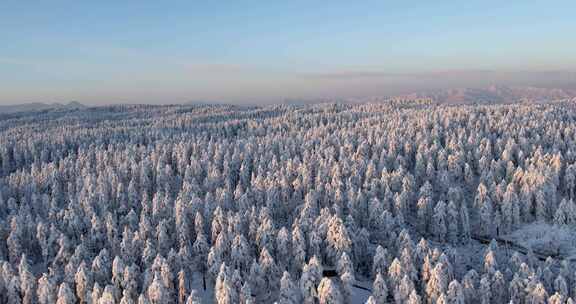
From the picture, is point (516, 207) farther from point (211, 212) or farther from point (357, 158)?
point (211, 212)

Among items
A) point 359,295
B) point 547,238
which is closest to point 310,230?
point 359,295

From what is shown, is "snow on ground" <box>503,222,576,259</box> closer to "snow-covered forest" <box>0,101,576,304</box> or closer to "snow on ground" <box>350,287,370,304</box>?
"snow-covered forest" <box>0,101,576,304</box>

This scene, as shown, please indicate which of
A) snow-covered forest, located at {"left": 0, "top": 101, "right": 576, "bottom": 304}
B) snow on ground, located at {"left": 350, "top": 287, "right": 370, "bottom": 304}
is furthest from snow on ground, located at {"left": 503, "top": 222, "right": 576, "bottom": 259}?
snow on ground, located at {"left": 350, "top": 287, "right": 370, "bottom": 304}

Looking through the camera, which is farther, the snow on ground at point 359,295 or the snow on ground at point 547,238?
the snow on ground at point 547,238

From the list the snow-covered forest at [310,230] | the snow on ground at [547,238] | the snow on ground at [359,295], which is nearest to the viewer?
the snow-covered forest at [310,230]

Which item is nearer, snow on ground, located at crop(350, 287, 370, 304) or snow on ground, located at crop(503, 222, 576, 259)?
snow on ground, located at crop(350, 287, 370, 304)

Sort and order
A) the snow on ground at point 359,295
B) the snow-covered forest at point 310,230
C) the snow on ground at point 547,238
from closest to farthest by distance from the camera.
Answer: the snow-covered forest at point 310,230 → the snow on ground at point 359,295 → the snow on ground at point 547,238

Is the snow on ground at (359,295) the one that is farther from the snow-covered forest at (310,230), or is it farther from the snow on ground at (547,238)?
the snow on ground at (547,238)

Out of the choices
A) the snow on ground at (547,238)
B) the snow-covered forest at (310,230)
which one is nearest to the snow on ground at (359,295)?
the snow-covered forest at (310,230)

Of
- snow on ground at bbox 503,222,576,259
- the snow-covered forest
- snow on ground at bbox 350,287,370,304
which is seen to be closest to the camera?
the snow-covered forest
